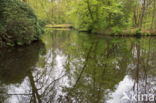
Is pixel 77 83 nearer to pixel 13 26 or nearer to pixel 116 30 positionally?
pixel 13 26

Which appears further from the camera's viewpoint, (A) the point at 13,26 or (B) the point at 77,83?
(A) the point at 13,26

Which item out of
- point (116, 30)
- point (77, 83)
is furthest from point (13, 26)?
point (116, 30)

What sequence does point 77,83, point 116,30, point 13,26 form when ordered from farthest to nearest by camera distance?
point 116,30 < point 13,26 < point 77,83

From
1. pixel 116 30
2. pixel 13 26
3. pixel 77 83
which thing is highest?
pixel 13 26

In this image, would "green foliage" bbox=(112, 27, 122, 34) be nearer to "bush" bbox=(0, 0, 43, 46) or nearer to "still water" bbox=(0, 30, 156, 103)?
"bush" bbox=(0, 0, 43, 46)

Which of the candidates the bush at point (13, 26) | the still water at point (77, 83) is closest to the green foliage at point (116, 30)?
Answer: the bush at point (13, 26)

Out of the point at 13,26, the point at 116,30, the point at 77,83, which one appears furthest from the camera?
the point at 116,30

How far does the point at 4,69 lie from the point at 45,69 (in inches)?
62.7

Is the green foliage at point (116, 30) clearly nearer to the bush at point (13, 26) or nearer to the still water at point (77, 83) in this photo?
the bush at point (13, 26)

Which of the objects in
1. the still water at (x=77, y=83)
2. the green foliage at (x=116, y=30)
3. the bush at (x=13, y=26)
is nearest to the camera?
the still water at (x=77, y=83)

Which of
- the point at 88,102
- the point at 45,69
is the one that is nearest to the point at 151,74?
the point at 88,102

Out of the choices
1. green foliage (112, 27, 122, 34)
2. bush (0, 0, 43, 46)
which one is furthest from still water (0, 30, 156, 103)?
green foliage (112, 27, 122, 34)

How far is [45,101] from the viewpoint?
3.51 meters

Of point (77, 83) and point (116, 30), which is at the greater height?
point (77, 83)
